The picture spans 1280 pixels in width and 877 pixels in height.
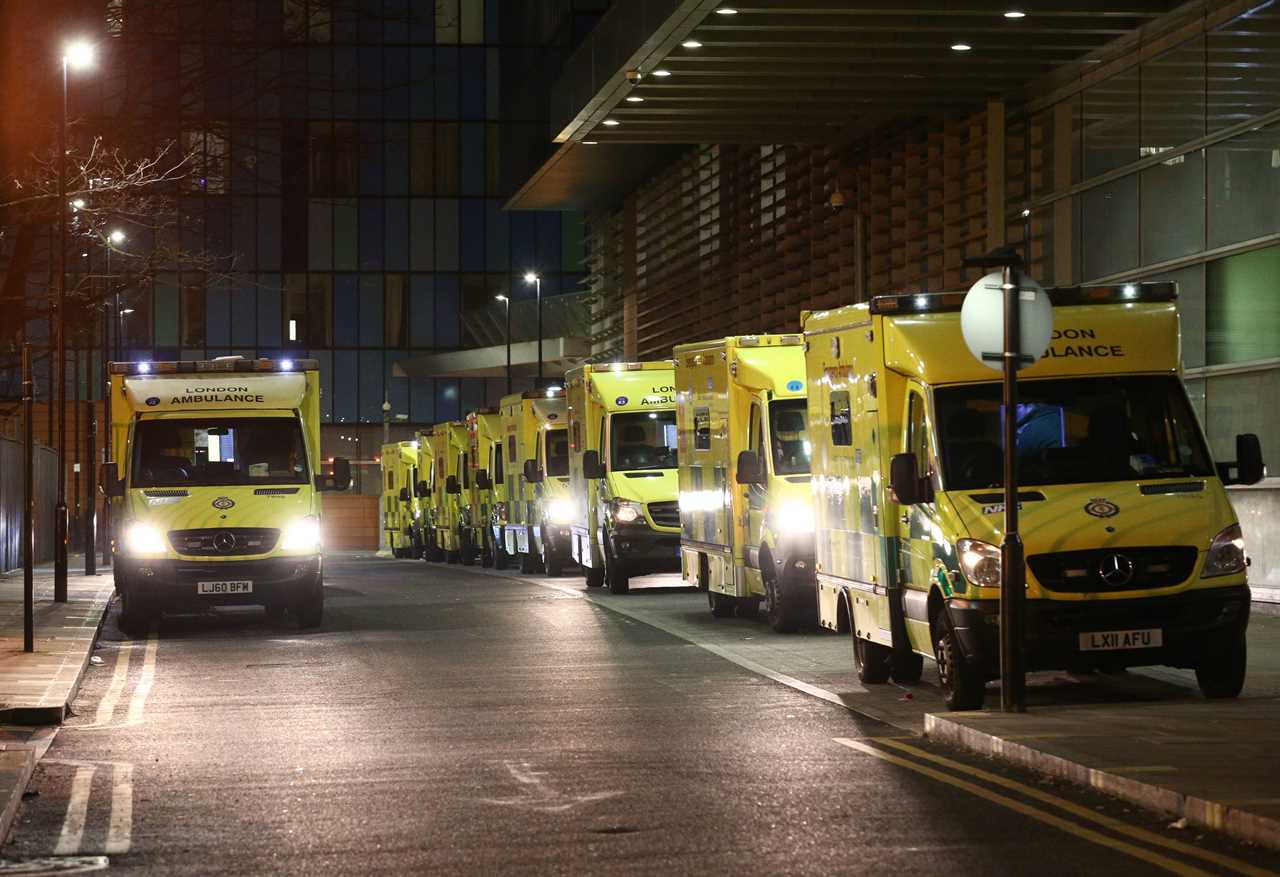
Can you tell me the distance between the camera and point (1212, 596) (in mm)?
14594

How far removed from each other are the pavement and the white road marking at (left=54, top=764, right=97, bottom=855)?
262mm

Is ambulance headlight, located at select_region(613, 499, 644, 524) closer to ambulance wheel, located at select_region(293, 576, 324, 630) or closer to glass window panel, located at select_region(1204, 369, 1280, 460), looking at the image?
ambulance wheel, located at select_region(293, 576, 324, 630)

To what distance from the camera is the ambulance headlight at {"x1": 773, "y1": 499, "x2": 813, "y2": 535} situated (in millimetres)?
22359

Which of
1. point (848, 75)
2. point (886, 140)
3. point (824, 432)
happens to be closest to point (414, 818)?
point (824, 432)

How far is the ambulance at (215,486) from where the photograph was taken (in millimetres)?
25094

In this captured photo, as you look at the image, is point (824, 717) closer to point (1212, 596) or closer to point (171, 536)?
point (1212, 596)

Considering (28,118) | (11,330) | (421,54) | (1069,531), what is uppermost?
(421,54)

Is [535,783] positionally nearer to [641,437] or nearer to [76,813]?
[76,813]

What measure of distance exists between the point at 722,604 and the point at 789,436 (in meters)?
3.03

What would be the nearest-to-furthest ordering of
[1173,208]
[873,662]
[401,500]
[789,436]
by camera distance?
[873,662] → [789,436] → [1173,208] → [401,500]

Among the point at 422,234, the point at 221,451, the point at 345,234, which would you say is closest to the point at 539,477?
the point at 221,451

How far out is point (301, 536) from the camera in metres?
25.5

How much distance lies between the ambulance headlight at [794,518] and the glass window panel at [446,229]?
65197 mm

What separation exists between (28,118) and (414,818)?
20456mm
